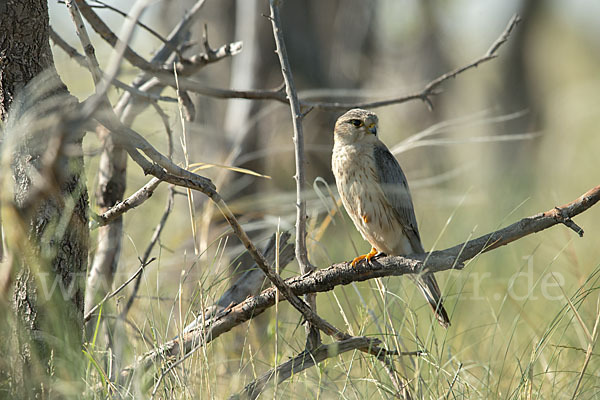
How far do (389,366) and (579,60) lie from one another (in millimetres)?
17458

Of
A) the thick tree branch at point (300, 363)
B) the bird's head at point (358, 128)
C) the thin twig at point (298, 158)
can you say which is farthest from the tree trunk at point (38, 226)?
the bird's head at point (358, 128)

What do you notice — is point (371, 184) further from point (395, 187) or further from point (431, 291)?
point (431, 291)

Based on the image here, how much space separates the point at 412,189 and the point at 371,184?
3.77m

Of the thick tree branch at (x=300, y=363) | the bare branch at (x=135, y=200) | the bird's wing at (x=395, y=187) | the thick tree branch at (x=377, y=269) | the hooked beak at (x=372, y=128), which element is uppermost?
the hooked beak at (x=372, y=128)

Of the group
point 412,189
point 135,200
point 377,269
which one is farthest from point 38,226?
point 412,189

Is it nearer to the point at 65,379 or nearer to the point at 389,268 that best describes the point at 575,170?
the point at 389,268

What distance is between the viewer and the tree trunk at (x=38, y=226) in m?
2.18

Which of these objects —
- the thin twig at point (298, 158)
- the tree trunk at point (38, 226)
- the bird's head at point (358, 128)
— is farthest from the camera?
the bird's head at point (358, 128)

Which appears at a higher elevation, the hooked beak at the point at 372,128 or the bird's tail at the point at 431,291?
Result: the hooked beak at the point at 372,128

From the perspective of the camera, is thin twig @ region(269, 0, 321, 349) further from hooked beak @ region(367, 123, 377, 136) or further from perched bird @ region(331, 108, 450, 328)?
hooked beak @ region(367, 123, 377, 136)

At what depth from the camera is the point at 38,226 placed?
2.23m

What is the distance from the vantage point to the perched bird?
149 inches

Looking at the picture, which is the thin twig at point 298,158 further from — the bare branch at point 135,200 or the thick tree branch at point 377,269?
the bare branch at point 135,200

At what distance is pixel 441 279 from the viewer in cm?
534
